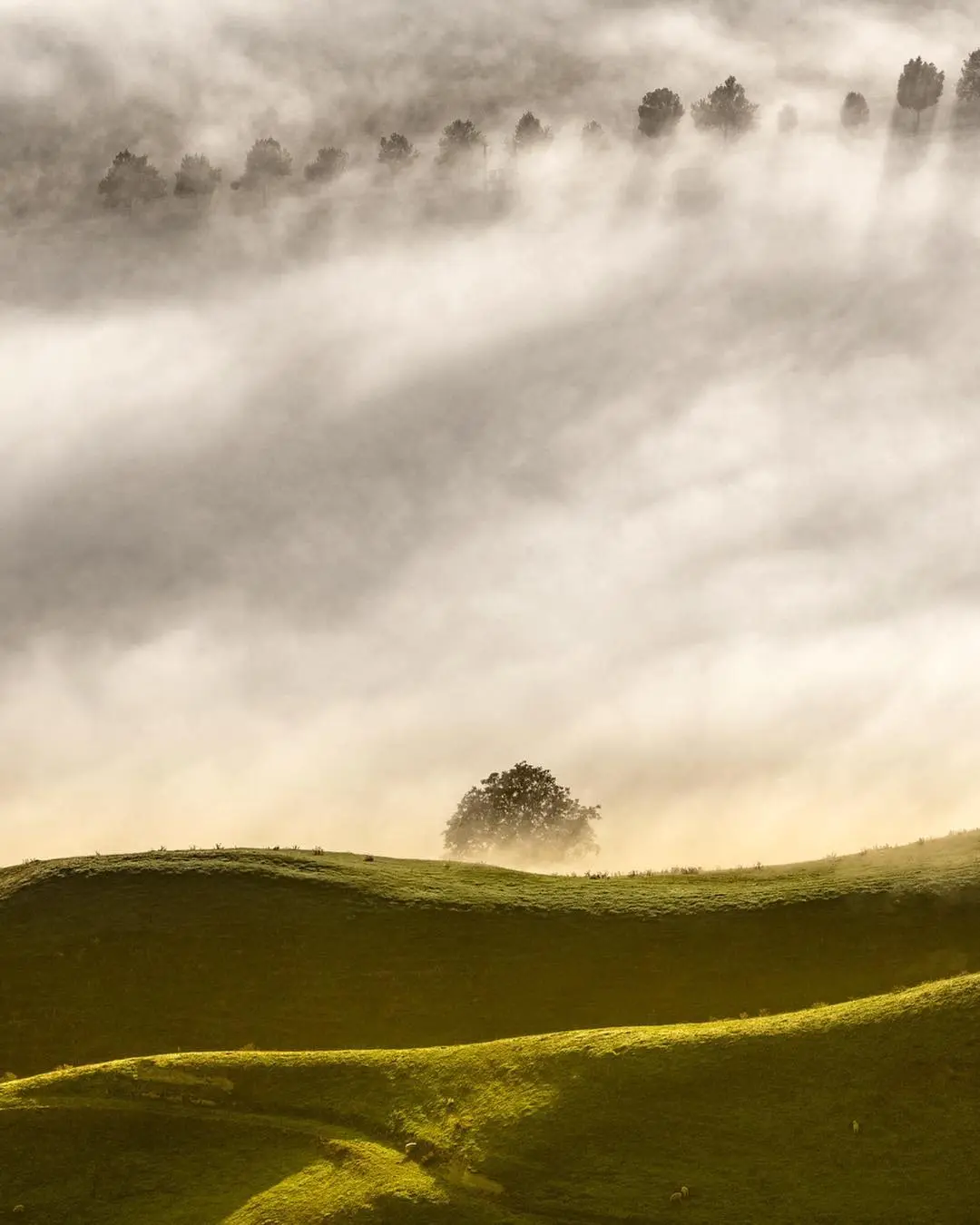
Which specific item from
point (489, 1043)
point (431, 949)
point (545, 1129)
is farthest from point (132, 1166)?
point (431, 949)

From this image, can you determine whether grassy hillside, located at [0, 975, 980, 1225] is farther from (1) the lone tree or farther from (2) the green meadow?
(1) the lone tree

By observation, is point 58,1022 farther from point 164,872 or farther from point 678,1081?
point 678,1081

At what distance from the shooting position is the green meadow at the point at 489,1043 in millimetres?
42094

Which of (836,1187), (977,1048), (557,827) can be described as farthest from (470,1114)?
(557,827)

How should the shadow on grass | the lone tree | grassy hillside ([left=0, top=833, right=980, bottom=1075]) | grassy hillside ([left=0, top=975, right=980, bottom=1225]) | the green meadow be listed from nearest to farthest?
1. grassy hillside ([left=0, top=975, right=980, bottom=1225])
2. the green meadow
3. the shadow on grass
4. grassy hillside ([left=0, top=833, right=980, bottom=1075])
5. the lone tree

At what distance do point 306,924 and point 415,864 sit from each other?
49.2 ft

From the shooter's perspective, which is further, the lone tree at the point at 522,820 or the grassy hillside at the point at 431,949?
the lone tree at the point at 522,820

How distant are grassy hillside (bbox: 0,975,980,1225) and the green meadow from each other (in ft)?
0.35

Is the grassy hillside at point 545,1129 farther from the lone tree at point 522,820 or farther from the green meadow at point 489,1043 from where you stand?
the lone tree at point 522,820

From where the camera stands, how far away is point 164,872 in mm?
77938

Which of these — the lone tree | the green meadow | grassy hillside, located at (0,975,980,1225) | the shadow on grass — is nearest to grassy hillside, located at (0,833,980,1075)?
the green meadow

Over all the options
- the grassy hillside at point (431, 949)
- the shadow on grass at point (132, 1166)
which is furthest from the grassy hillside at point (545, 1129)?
the grassy hillside at point (431, 949)

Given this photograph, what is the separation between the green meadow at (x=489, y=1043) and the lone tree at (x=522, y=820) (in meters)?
60.2

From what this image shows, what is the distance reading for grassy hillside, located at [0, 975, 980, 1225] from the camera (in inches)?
1612
